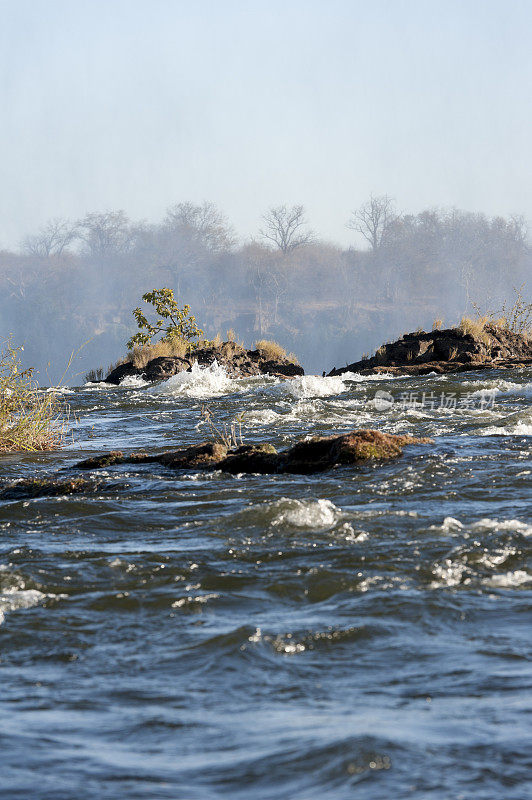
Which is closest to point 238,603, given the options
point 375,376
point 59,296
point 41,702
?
point 41,702

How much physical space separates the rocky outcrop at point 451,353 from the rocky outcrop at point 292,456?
44.1 ft

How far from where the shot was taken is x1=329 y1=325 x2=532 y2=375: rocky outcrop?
2211 centimetres

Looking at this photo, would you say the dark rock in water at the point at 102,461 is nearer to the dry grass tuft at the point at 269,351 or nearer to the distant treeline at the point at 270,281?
the dry grass tuft at the point at 269,351

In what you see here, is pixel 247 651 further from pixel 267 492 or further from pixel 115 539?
pixel 267 492

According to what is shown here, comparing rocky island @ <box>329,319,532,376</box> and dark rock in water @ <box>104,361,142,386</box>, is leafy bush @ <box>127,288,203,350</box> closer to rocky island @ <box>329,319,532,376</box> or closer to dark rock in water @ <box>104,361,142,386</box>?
dark rock in water @ <box>104,361,142,386</box>

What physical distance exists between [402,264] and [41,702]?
81.0m

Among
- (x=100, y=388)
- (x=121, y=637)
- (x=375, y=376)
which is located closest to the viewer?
(x=121, y=637)

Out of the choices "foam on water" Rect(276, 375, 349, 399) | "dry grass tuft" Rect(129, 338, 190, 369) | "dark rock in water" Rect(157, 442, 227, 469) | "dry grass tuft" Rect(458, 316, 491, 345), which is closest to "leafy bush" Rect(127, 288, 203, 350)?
"dry grass tuft" Rect(129, 338, 190, 369)

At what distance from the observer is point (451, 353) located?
77.9ft

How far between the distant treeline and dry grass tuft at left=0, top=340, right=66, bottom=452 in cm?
6173

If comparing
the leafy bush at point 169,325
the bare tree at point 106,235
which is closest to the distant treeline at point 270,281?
the bare tree at point 106,235

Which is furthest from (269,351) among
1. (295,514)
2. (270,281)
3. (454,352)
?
(270,281)

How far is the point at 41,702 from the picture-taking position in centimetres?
303

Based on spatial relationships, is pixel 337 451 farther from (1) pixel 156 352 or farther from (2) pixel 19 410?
(1) pixel 156 352
